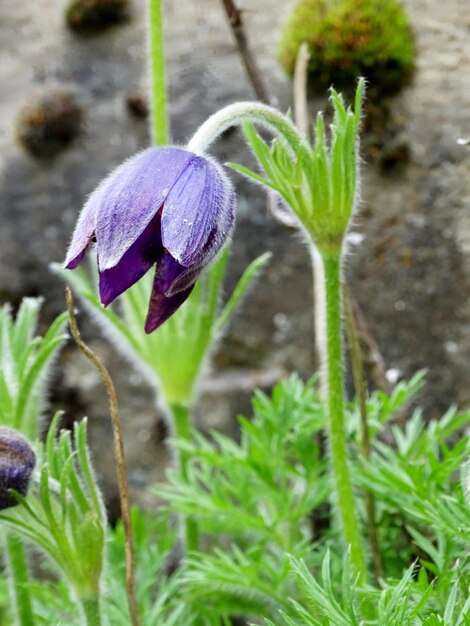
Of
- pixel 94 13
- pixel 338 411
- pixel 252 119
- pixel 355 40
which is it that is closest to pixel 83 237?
pixel 252 119

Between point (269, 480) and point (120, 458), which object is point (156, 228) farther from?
point (269, 480)

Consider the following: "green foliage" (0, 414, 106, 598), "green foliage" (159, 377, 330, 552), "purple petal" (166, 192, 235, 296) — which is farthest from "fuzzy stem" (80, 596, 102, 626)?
"purple petal" (166, 192, 235, 296)

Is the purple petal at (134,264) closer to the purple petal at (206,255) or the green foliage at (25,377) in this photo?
the purple petal at (206,255)

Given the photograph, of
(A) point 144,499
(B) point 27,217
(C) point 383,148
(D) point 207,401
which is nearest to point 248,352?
(D) point 207,401

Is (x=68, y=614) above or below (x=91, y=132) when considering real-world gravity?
below

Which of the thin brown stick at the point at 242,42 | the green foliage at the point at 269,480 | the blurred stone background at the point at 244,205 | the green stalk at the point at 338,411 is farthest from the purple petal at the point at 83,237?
the blurred stone background at the point at 244,205

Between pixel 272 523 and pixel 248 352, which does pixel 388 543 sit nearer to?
pixel 272 523

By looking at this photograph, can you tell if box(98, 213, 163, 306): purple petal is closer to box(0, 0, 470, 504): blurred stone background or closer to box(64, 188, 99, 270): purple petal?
box(64, 188, 99, 270): purple petal
